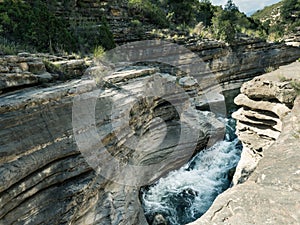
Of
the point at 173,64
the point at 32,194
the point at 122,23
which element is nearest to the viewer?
the point at 32,194

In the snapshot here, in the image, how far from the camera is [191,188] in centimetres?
858

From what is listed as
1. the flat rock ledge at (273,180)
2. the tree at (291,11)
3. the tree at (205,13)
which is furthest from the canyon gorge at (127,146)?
the tree at (291,11)

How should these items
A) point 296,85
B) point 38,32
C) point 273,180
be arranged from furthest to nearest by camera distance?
point 38,32 → point 296,85 → point 273,180

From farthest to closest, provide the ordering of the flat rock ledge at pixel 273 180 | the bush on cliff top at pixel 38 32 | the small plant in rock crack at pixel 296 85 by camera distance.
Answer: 1. the bush on cliff top at pixel 38 32
2. the small plant in rock crack at pixel 296 85
3. the flat rock ledge at pixel 273 180

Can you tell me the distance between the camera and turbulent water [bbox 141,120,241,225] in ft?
25.0

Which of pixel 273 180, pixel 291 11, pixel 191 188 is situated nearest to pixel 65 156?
pixel 273 180

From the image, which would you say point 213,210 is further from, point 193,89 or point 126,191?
point 193,89

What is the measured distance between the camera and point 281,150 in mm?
3234

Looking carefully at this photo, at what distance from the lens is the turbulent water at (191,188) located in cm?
762

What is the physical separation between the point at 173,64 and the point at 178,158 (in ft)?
28.8

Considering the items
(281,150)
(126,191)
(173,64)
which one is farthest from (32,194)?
(173,64)

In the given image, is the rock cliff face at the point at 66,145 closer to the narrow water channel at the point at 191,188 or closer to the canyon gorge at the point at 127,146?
the canyon gorge at the point at 127,146

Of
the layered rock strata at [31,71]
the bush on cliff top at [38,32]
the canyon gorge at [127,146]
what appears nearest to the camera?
the canyon gorge at [127,146]

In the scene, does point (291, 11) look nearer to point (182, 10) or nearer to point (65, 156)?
point (182, 10)
